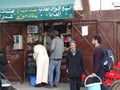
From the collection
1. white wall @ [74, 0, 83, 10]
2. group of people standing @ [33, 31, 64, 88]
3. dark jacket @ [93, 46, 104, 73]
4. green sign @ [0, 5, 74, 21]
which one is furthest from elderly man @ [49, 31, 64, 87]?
dark jacket @ [93, 46, 104, 73]

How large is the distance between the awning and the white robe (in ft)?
3.77

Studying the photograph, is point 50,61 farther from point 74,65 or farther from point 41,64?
point 74,65

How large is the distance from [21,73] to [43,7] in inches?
111

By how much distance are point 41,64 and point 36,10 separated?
190 centimetres

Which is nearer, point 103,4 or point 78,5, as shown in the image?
point 103,4

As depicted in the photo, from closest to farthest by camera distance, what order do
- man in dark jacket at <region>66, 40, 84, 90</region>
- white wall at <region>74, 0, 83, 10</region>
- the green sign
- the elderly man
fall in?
man in dark jacket at <region>66, 40, 84, 90</region> → the green sign → the elderly man → white wall at <region>74, 0, 83, 10</region>

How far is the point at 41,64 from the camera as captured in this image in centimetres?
1408

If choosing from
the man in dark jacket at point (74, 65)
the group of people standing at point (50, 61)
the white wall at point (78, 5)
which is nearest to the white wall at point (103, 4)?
the white wall at point (78, 5)

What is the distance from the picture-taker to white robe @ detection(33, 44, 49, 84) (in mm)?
14086

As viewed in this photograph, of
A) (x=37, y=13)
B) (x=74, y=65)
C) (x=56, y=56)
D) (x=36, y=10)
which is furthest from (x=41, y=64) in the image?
(x=74, y=65)

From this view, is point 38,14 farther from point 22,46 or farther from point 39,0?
point 22,46

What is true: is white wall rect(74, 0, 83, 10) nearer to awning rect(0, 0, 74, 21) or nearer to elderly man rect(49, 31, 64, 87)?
awning rect(0, 0, 74, 21)

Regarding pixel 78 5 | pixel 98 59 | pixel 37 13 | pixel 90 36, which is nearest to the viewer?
pixel 98 59

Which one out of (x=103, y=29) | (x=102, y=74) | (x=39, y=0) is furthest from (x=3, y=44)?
(x=102, y=74)
